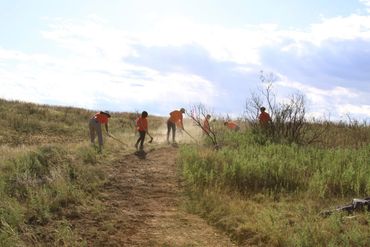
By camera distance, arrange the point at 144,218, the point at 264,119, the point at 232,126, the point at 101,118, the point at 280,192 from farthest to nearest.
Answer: the point at 232,126 < the point at 264,119 < the point at 101,118 < the point at 280,192 < the point at 144,218

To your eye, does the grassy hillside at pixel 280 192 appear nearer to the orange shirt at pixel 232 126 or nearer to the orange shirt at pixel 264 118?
the orange shirt at pixel 264 118

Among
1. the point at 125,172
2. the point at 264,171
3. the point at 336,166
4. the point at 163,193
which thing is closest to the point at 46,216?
the point at 163,193

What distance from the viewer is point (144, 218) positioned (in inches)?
406

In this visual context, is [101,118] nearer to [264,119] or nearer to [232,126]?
[264,119]

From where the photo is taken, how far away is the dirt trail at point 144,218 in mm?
9086

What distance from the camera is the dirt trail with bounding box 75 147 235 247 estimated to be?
29.8 feet

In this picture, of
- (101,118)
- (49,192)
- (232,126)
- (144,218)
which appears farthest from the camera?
(232,126)

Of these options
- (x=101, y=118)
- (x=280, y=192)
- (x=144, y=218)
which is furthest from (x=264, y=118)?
(x=144, y=218)

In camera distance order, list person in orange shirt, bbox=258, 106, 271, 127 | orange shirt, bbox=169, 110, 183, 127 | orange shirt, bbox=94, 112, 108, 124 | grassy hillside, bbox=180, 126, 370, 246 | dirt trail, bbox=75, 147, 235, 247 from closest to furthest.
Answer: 1. grassy hillside, bbox=180, 126, 370, 246
2. dirt trail, bbox=75, 147, 235, 247
3. orange shirt, bbox=94, 112, 108, 124
4. person in orange shirt, bbox=258, 106, 271, 127
5. orange shirt, bbox=169, 110, 183, 127

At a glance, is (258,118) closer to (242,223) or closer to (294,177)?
(294,177)

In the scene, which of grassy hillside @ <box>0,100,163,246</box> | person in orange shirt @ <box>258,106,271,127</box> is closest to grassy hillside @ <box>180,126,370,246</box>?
grassy hillside @ <box>0,100,163,246</box>

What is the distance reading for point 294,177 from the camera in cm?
1284

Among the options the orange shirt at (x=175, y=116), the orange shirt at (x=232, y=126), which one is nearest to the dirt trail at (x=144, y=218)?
the orange shirt at (x=175, y=116)

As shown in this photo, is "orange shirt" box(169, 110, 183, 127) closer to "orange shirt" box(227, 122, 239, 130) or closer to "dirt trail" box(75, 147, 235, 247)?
"orange shirt" box(227, 122, 239, 130)
